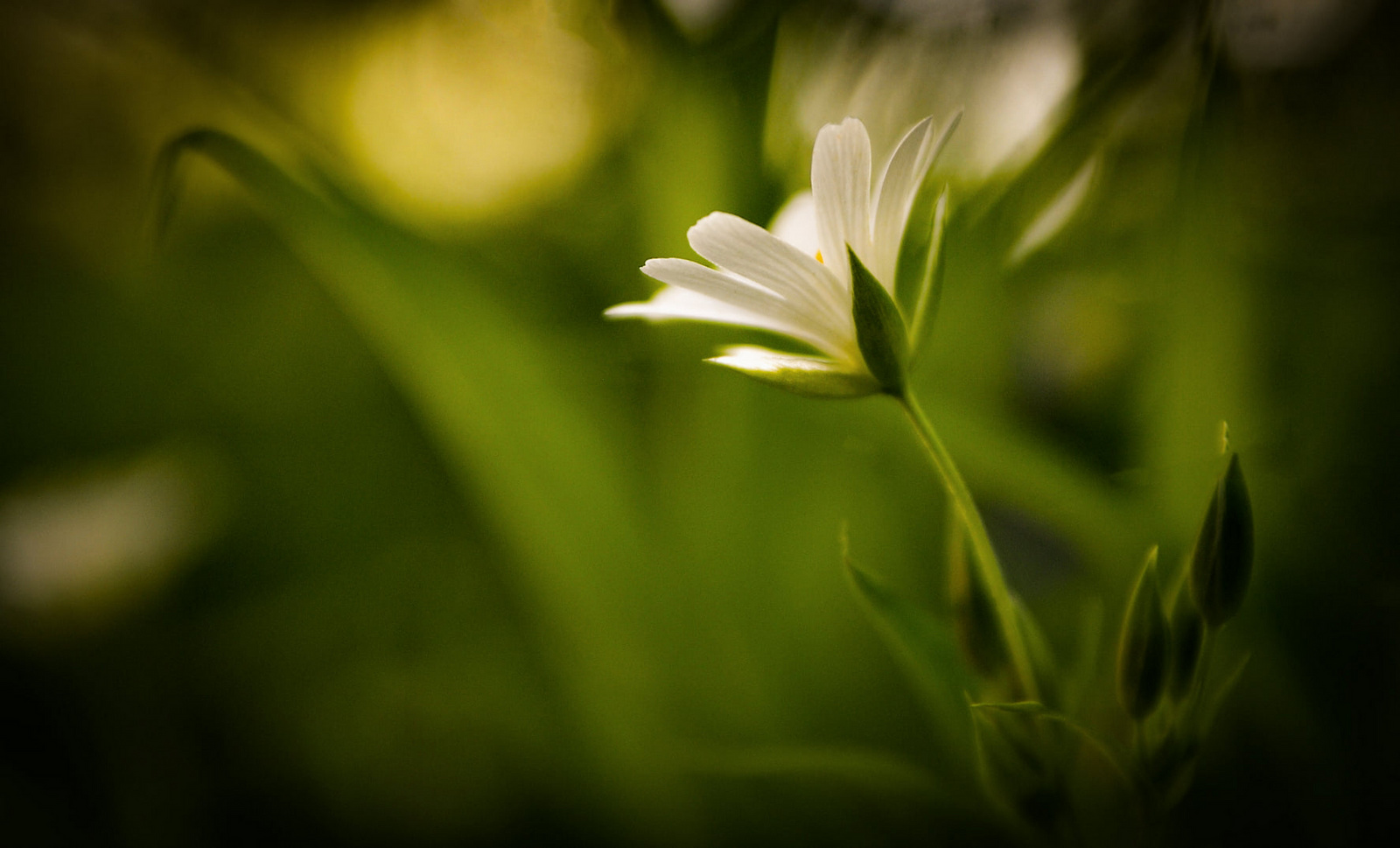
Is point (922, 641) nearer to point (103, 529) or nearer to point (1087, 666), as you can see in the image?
point (1087, 666)

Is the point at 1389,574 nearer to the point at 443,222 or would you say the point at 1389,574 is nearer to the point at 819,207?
the point at 819,207

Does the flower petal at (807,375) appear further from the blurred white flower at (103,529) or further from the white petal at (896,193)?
the blurred white flower at (103,529)

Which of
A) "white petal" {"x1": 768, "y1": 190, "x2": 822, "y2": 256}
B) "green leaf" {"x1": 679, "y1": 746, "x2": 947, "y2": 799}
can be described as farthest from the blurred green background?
"white petal" {"x1": 768, "y1": 190, "x2": 822, "y2": 256}

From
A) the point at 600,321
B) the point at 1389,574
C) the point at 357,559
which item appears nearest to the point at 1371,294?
the point at 1389,574

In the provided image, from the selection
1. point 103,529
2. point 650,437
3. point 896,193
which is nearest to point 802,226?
point 896,193

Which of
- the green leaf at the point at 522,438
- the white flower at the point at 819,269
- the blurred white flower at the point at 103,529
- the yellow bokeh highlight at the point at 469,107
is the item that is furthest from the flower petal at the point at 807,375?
the blurred white flower at the point at 103,529

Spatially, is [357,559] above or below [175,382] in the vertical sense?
below
